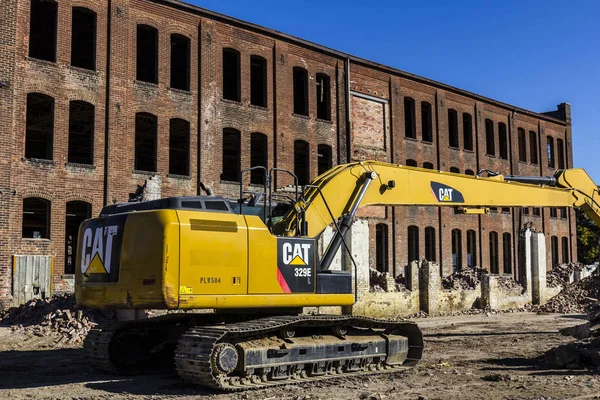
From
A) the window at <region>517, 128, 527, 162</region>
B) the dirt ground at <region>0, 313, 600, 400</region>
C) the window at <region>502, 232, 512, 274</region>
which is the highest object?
the window at <region>517, 128, 527, 162</region>

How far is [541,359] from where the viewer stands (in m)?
12.5

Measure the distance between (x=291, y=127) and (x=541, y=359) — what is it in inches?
639

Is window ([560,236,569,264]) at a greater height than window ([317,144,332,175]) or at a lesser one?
lesser

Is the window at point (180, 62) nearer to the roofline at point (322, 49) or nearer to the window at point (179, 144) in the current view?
the roofline at point (322, 49)

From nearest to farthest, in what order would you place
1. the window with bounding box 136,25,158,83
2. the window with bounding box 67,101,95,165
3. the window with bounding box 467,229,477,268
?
the window with bounding box 67,101,95,165 → the window with bounding box 136,25,158,83 → the window with bounding box 467,229,477,268

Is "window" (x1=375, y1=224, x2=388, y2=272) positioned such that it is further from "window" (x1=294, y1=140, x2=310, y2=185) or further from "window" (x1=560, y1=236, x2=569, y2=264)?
"window" (x1=560, y1=236, x2=569, y2=264)

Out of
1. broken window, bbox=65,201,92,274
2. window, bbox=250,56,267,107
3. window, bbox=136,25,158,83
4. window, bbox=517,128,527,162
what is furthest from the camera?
window, bbox=517,128,527,162

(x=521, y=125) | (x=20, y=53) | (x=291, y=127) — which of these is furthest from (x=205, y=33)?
(x=521, y=125)

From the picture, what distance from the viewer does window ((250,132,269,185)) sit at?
85.3 ft

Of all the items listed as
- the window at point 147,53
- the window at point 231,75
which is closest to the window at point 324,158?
the window at point 231,75

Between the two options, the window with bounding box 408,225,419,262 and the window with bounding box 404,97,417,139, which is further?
the window with bounding box 404,97,417,139

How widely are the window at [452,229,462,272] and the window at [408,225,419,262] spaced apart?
10.4 feet

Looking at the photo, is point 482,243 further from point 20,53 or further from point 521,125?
point 20,53

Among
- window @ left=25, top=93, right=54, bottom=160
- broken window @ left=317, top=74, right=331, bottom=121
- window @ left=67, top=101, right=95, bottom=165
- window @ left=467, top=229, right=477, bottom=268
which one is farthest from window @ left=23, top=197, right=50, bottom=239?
window @ left=467, top=229, right=477, bottom=268
